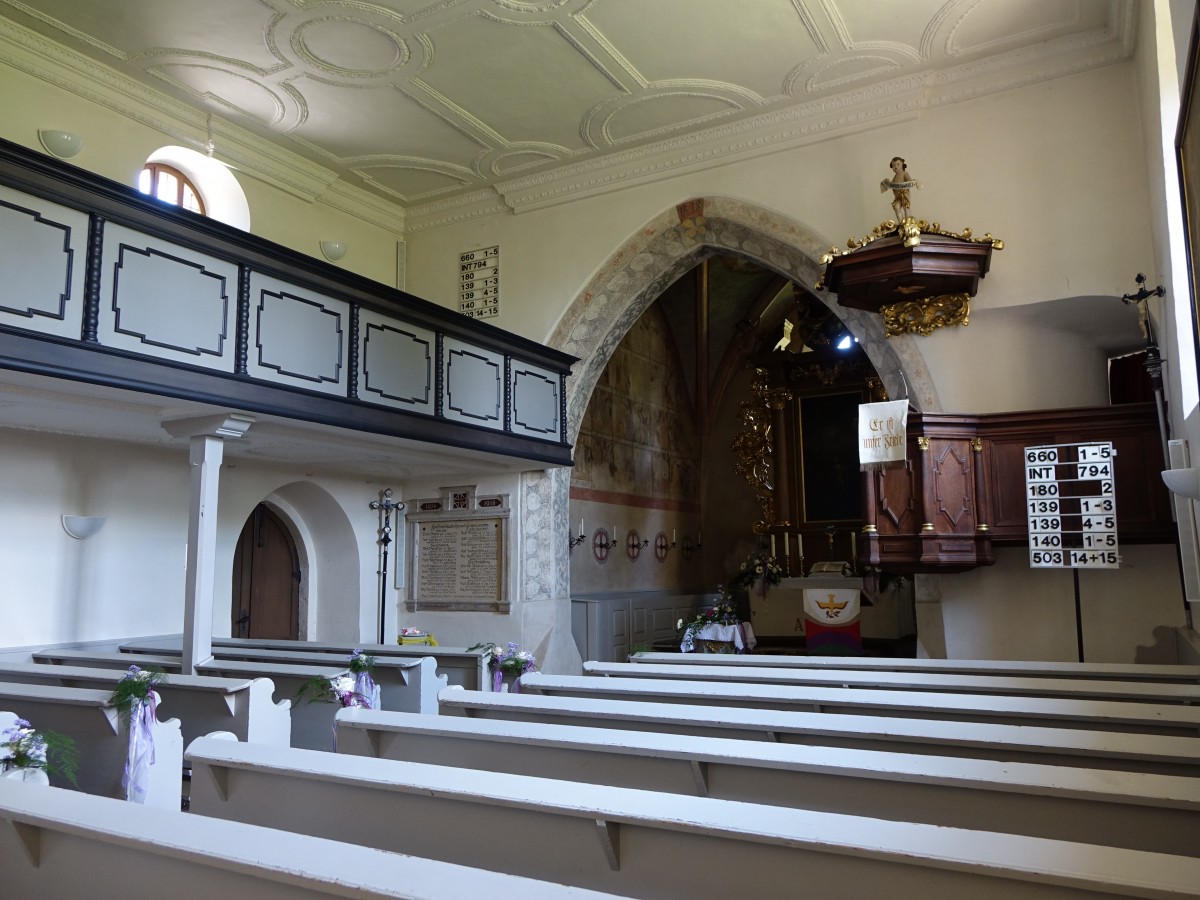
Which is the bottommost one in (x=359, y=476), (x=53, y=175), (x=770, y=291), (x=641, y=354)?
(x=359, y=476)

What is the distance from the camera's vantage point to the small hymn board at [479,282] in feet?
36.8

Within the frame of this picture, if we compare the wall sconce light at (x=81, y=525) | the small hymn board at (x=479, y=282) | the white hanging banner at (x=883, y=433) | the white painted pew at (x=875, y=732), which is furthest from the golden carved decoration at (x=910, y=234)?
the wall sconce light at (x=81, y=525)

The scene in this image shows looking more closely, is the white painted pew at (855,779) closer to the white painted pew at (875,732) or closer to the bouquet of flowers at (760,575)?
the white painted pew at (875,732)

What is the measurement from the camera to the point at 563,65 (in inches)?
336

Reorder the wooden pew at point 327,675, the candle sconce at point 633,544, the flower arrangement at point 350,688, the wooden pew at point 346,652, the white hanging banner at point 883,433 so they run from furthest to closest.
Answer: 1. the candle sconce at point 633,544
2. the white hanging banner at point 883,433
3. the wooden pew at point 346,652
4. the wooden pew at point 327,675
5. the flower arrangement at point 350,688

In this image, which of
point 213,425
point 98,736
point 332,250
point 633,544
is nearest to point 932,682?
point 98,736

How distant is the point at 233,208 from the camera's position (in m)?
9.54

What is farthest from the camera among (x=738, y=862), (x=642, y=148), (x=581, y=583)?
(x=581, y=583)

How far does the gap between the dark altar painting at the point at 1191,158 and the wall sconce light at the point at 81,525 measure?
8.38m

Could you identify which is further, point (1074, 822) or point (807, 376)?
point (807, 376)

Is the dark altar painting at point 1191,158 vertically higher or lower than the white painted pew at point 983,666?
higher

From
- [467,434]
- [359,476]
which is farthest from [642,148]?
[359,476]

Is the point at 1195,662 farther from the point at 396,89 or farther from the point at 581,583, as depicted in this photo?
the point at 396,89

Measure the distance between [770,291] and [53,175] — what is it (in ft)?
37.3
